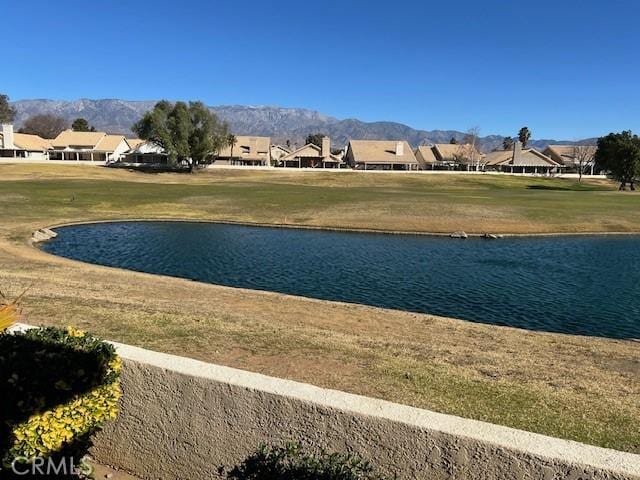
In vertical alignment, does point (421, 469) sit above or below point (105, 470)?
above

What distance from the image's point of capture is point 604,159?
9838 cm

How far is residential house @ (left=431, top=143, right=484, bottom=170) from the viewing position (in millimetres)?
146250

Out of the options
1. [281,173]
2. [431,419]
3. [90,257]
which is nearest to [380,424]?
[431,419]

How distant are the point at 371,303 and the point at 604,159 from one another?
93.5 metres

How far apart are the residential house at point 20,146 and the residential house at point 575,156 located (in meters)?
136

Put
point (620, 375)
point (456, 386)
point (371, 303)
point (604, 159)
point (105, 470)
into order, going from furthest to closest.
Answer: point (604, 159) < point (371, 303) < point (620, 375) < point (456, 386) < point (105, 470)

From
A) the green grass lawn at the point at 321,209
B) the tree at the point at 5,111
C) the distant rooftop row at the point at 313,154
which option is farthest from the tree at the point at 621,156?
the tree at the point at 5,111

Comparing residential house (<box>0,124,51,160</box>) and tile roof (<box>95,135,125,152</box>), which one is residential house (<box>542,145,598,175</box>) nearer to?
tile roof (<box>95,135,125,152</box>)

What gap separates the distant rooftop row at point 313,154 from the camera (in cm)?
12281

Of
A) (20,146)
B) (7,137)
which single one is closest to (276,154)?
(20,146)

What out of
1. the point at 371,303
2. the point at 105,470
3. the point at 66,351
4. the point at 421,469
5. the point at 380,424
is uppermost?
the point at 66,351

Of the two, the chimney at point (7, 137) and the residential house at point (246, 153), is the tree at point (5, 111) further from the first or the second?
the residential house at point (246, 153)

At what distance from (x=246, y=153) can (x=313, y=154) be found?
17696 mm

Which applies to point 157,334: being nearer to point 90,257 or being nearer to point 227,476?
point 227,476
